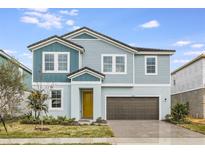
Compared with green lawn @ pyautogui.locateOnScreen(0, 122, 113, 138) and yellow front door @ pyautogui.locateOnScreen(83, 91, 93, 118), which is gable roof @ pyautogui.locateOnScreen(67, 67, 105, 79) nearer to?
yellow front door @ pyautogui.locateOnScreen(83, 91, 93, 118)

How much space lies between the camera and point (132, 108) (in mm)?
26781

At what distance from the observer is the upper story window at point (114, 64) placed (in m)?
26.5

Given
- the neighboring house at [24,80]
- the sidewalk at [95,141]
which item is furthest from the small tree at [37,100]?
the sidewalk at [95,141]

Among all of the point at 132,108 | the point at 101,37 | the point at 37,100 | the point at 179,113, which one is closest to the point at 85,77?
the point at 101,37

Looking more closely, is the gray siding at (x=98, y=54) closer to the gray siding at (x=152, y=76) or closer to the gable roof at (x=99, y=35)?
the gable roof at (x=99, y=35)

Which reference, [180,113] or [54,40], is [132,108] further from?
[54,40]

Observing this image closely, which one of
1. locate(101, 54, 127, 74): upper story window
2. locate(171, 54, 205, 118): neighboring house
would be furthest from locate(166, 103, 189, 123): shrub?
locate(171, 54, 205, 118): neighboring house

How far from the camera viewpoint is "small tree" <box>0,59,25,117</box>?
16844 millimetres

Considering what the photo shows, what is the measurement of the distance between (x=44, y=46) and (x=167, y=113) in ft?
33.6

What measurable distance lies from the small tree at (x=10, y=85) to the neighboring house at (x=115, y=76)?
7.93m
